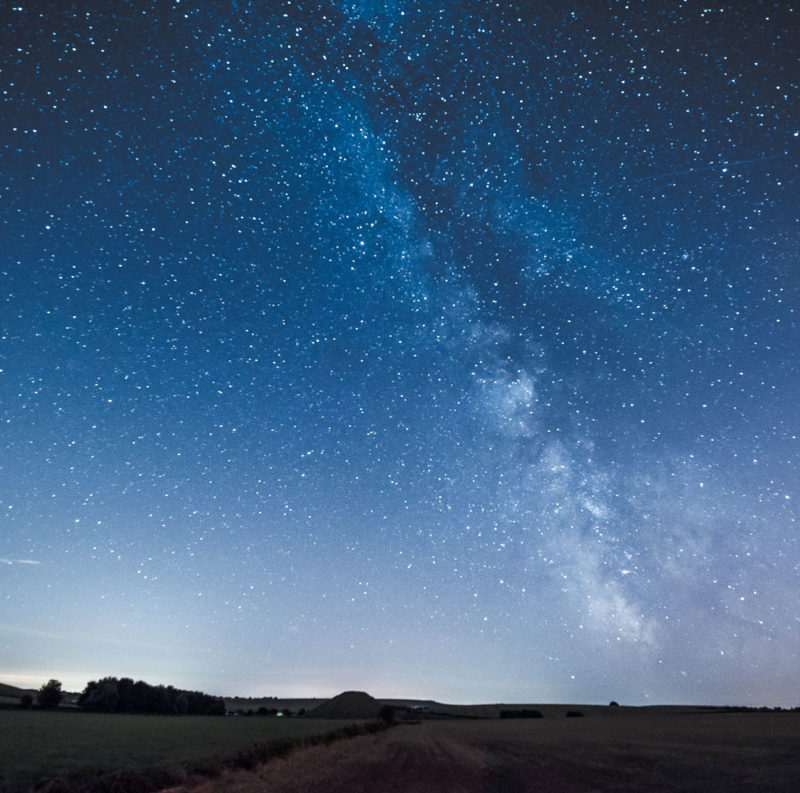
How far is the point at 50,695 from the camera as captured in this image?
86688 millimetres

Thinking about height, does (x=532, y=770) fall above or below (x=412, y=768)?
above

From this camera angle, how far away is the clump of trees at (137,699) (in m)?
87.8

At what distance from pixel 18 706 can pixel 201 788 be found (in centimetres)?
9056

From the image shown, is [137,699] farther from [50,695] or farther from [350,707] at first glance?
[350,707]

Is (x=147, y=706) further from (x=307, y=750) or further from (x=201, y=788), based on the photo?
(x=201, y=788)

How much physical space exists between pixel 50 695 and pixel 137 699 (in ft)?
42.0

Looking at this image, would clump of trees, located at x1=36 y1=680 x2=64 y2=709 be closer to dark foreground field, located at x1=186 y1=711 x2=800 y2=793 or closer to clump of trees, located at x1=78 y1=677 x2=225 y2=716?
clump of trees, located at x1=78 y1=677 x2=225 y2=716

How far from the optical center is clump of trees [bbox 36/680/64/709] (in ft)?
282

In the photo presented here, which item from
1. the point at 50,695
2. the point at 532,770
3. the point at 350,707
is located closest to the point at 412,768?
the point at 532,770

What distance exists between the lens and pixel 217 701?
10794cm

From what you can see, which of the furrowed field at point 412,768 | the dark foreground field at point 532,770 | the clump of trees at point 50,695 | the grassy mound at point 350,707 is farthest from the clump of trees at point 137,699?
the dark foreground field at point 532,770

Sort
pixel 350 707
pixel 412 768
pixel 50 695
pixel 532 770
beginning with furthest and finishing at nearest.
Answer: pixel 350 707, pixel 50 695, pixel 412 768, pixel 532 770

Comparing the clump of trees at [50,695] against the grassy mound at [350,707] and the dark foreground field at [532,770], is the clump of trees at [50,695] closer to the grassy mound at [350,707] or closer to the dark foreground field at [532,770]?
the grassy mound at [350,707]

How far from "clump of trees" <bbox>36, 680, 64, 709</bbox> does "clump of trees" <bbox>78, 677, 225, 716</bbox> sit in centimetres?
355
